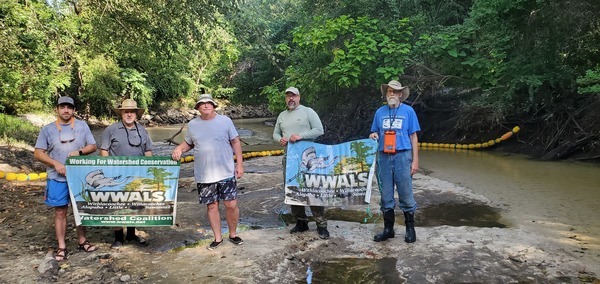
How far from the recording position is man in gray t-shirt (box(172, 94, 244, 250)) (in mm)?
4711

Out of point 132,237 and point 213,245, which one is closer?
point 213,245

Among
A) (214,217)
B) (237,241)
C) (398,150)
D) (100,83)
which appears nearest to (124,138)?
(214,217)

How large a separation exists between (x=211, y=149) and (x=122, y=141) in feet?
3.53

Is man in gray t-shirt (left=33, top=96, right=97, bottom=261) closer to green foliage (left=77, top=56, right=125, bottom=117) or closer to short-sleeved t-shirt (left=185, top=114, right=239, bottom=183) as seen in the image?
short-sleeved t-shirt (left=185, top=114, right=239, bottom=183)

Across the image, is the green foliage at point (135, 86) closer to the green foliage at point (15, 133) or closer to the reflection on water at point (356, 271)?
the green foliage at point (15, 133)

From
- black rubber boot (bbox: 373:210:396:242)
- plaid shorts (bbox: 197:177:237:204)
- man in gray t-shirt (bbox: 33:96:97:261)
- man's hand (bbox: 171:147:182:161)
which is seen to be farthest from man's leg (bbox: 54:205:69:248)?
black rubber boot (bbox: 373:210:396:242)

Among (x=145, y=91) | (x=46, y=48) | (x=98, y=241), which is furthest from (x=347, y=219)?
(x=145, y=91)

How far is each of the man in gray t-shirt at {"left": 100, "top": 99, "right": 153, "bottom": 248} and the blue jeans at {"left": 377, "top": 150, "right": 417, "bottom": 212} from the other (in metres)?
2.71

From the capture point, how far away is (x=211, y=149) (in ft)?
15.4

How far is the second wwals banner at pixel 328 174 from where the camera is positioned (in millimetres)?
5340

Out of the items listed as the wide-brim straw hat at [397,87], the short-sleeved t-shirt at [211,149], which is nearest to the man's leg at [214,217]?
the short-sleeved t-shirt at [211,149]

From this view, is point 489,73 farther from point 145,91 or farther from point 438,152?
point 145,91

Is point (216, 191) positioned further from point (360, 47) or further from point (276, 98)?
point (276, 98)

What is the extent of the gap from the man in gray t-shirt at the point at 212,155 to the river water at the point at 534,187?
3917 mm
